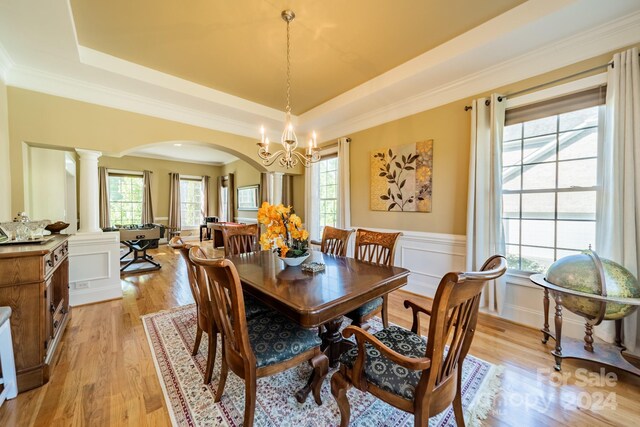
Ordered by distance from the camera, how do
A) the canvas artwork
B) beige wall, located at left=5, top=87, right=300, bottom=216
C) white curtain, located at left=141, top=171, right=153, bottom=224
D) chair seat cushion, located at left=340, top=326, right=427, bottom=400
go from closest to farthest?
1. chair seat cushion, located at left=340, top=326, right=427, bottom=400
2. beige wall, located at left=5, top=87, right=300, bottom=216
3. the canvas artwork
4. white curtain, located at left=141, top=171, right=153, bottom=224

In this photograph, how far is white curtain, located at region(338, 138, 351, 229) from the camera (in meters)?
4.14

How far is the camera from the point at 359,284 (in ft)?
5.06

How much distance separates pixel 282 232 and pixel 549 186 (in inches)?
107

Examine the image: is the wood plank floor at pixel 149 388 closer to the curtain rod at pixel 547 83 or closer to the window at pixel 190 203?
the curtain rod at pixel 547 83

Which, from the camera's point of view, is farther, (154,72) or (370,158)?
(370,158)

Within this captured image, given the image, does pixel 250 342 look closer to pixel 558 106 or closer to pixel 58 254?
pixel 58 254

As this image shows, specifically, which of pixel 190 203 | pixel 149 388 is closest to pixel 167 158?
pixel 190 203

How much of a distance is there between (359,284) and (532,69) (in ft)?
9.26

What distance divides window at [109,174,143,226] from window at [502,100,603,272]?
8973 mm

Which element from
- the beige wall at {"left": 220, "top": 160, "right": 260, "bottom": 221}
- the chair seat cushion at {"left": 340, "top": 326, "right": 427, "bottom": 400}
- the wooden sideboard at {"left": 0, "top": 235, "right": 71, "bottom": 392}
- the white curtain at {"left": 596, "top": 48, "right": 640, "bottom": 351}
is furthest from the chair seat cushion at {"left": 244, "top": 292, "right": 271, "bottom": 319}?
the beige wall at {"left": 220, "top": 160, "right": 260, "bottom": 221}

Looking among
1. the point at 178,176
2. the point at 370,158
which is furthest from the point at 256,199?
the point at 370,158

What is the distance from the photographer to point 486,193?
104 inches

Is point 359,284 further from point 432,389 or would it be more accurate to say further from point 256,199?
point 256,199

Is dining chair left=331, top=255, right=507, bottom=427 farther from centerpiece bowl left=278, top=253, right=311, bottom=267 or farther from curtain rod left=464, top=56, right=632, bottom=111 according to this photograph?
curtain rod left=464, top=56, right=632, bottom=111
